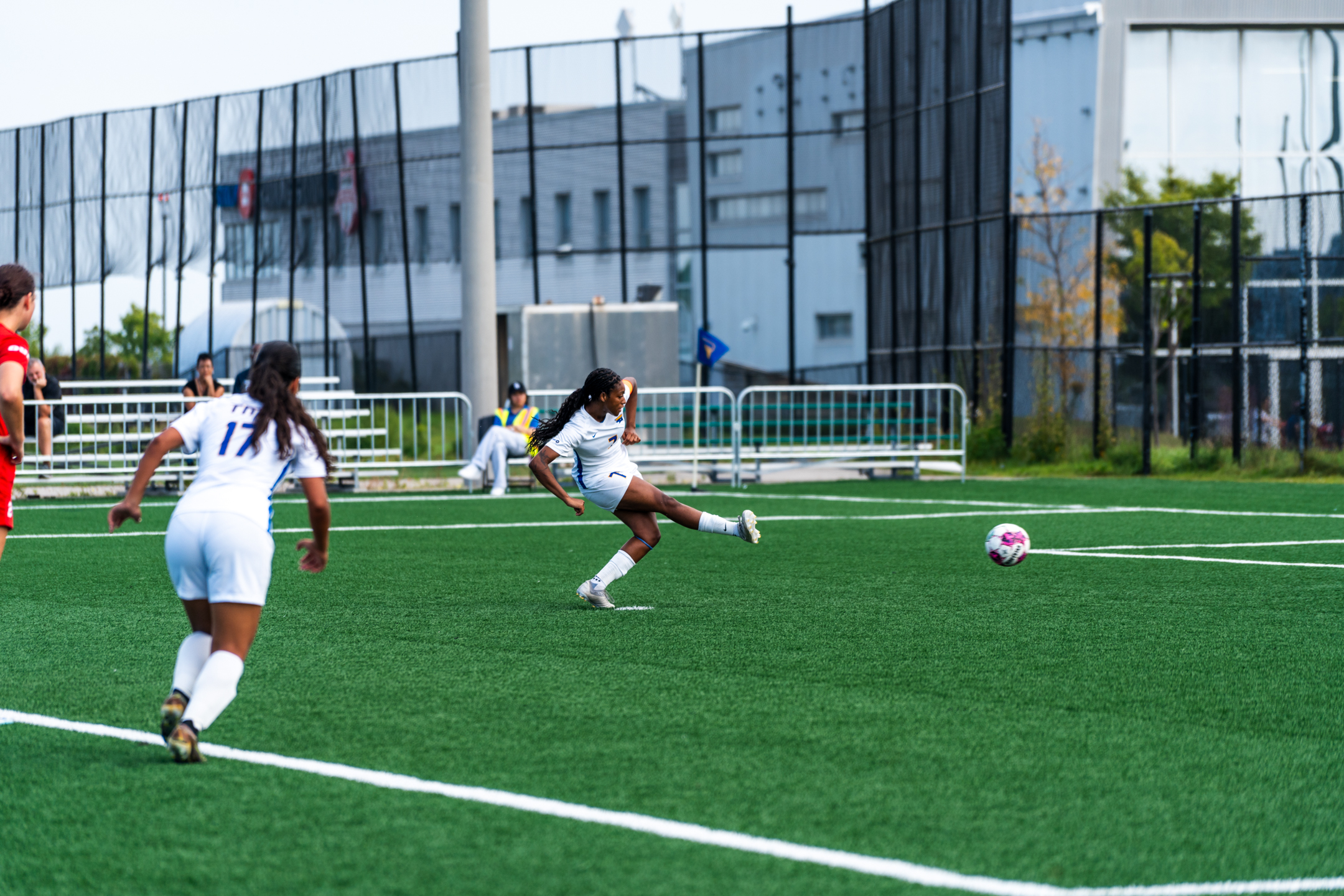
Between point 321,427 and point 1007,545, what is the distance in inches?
426

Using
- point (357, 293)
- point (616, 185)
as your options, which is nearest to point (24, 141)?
point (357, 293)

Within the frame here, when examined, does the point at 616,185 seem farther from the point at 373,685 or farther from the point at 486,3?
the point at 373,685

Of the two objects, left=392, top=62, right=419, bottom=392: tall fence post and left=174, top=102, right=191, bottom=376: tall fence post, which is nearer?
left=392, top=62, right=419, bottom=392: tall fence post

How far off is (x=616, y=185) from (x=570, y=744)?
2530 centimetres

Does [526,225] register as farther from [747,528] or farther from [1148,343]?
[747,528]

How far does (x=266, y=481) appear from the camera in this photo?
17.7 feet

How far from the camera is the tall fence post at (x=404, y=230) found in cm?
3138

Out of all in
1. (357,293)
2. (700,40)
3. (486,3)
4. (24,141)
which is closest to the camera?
(486,3)

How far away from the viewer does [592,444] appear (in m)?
9.45

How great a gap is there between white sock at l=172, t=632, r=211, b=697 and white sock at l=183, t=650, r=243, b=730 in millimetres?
176

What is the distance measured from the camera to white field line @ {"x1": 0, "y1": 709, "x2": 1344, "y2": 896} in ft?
13.0

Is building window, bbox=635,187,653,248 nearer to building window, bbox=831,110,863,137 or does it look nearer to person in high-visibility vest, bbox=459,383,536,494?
building window, bbox=831,110,863,137

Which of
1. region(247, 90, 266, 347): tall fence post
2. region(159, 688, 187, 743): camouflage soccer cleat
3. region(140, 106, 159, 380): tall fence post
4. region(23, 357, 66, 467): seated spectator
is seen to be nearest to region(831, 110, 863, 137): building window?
region(247, 90, 266, 347): tall fence post

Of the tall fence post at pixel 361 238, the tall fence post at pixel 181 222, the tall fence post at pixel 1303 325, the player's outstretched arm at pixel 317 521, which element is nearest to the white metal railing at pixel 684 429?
the tall fence post at pixel 1303 325
